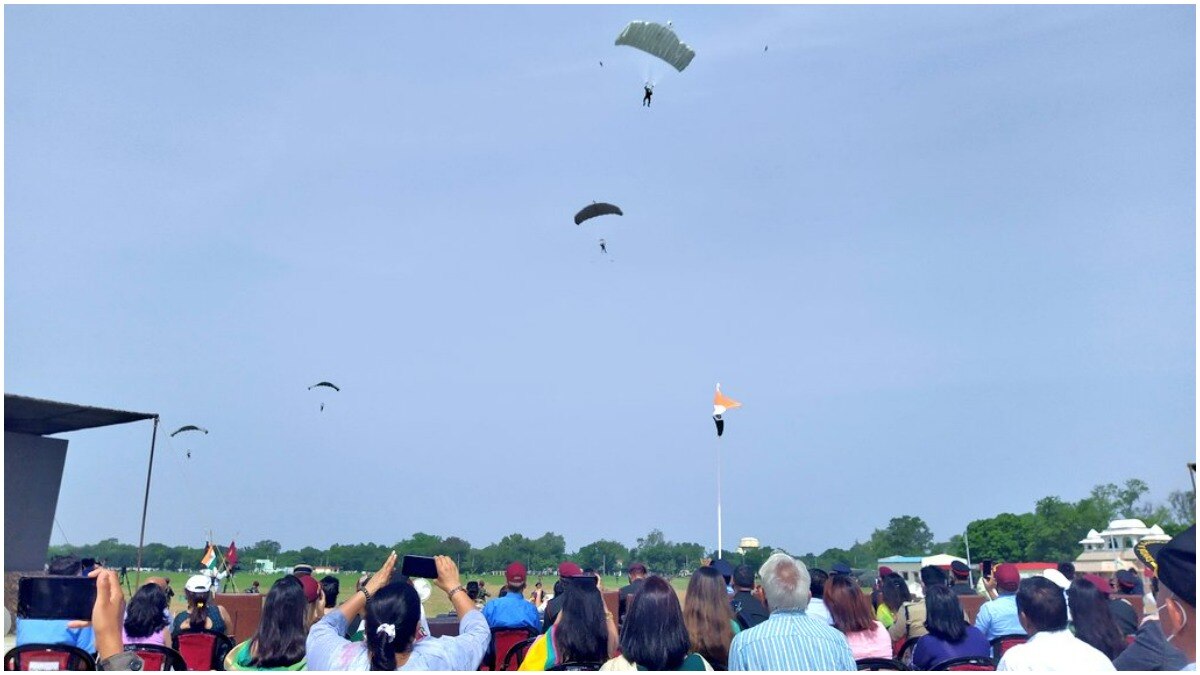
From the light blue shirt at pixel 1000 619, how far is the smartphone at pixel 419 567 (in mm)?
4399

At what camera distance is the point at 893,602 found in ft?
28.7

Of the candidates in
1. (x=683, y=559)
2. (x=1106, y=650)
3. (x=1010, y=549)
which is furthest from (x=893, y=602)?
(x=1010, y=549)

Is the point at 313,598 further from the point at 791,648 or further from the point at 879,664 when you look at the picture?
the point at 791,648

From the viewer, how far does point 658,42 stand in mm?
24578

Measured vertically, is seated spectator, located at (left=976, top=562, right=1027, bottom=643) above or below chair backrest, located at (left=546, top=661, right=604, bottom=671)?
above

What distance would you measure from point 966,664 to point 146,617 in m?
5.29

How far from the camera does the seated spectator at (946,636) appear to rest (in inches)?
225

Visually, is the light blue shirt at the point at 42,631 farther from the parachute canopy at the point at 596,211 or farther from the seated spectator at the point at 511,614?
the parachute canopy at the point at 596,211

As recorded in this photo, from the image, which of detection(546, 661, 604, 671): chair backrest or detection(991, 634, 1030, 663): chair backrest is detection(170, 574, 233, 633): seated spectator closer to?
detection(546, 661, 604, 671): chair backrest

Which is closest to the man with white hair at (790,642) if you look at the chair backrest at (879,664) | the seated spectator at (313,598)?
the chair backrest at (879,664)

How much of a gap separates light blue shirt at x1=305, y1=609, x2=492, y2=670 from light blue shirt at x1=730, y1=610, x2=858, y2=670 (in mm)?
1136

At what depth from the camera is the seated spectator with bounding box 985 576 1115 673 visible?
4305 millimetres

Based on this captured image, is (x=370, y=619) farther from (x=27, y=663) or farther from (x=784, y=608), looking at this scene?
(x=27, y=663)

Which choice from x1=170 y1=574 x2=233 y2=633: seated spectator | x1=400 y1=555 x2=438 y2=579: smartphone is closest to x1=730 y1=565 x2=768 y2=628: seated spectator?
x1=400 y1=555 x2=438 y2=579: smartphone
